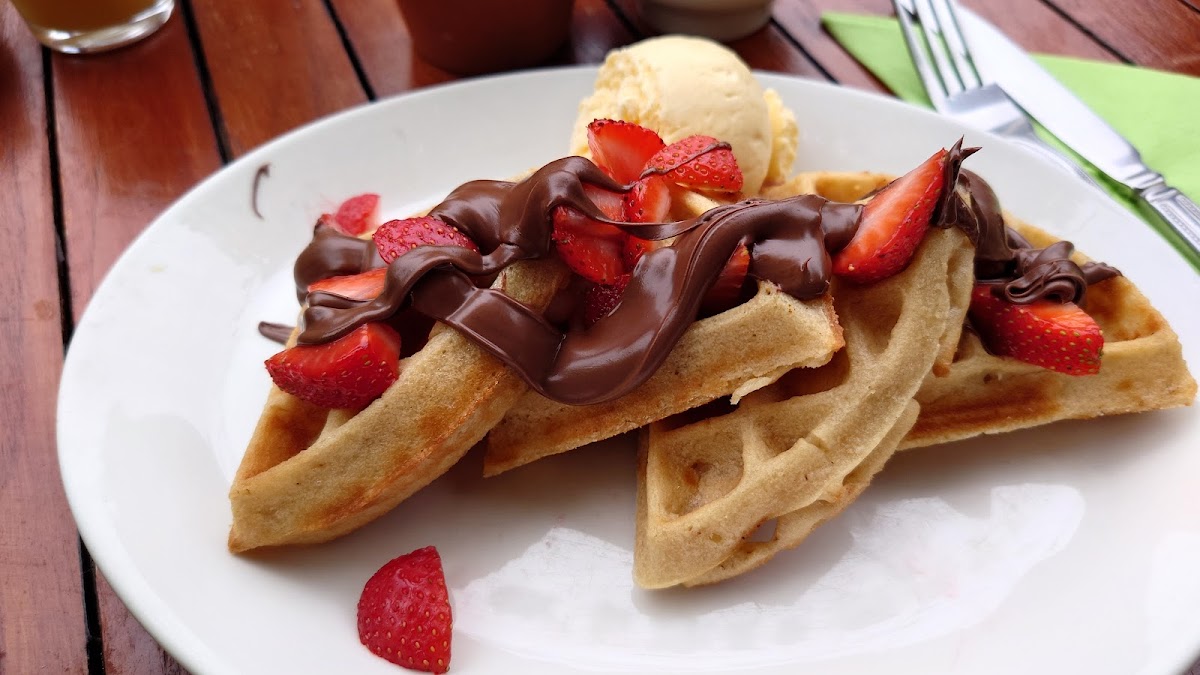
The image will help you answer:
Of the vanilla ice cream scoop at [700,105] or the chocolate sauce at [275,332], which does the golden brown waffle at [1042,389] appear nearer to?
the vanilla ice cream scoop at [700,105]

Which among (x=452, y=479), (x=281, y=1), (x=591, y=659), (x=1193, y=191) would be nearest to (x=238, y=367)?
(x=452, y=479)

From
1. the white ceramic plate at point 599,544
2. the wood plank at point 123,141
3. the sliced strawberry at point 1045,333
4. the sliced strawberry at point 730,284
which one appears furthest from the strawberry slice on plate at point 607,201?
the wood plank at point 123,141

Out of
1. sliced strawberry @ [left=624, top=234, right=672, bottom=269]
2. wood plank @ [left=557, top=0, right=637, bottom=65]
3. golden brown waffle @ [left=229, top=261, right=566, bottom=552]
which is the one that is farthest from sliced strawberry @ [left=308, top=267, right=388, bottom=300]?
wood plank @ [left=557, top=0, right=637, bottom=65]

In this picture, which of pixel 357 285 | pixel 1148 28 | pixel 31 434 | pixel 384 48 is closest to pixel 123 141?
pixel 384 48

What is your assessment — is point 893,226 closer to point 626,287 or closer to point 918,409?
point 918,409

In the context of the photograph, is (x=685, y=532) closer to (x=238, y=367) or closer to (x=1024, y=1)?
(x=238, y=367)

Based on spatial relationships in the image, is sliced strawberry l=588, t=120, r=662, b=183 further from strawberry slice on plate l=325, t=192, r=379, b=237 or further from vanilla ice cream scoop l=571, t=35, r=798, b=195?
strawberry slice on plate l=325, t=192, r=379, b=237

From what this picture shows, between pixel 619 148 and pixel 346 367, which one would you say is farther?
pixel 619 148

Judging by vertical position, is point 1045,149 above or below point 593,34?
above
